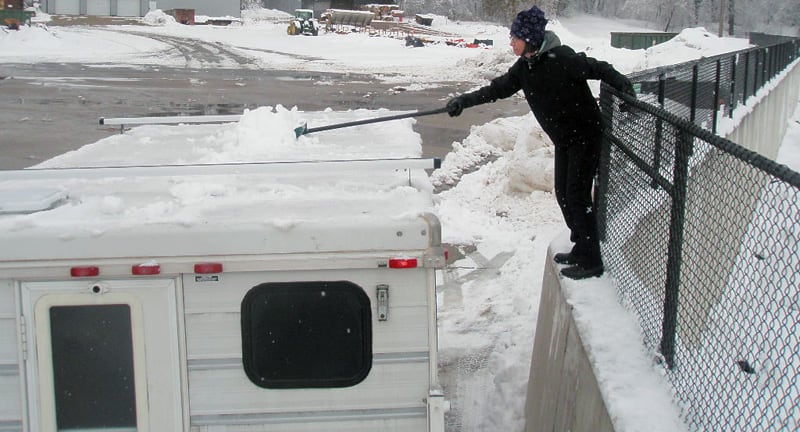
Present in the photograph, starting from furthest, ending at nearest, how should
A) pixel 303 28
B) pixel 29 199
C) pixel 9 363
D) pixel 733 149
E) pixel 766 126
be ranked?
pixel 303 28
pixel 766 126
pixel 29 199
pixel 9 363
pixel 733 149

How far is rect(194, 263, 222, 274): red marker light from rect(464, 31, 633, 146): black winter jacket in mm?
A: 2468

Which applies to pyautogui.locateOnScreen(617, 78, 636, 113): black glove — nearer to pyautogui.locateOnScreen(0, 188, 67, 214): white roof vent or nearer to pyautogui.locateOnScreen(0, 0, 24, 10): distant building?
pyautogui.locateOnScreen(0, 188, 67, 214): white roof vent

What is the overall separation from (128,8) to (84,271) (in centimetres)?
8900

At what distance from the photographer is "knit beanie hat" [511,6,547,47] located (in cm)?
519

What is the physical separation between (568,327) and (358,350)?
194cm

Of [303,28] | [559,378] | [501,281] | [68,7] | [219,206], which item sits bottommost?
[501,281]

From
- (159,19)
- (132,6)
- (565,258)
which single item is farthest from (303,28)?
(565,258)

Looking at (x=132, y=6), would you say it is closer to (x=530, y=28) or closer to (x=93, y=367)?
(x=530, y=28)

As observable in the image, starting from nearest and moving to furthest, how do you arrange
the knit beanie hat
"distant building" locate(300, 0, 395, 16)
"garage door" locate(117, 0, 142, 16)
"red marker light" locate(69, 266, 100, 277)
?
1. "red marker light" locate(69, 266, 100, 277)
2. the knit beanie hat
3. "garage door" locate(117, 0, 142, 16)
4. "distant building" locate(300, 0, 395, 16)

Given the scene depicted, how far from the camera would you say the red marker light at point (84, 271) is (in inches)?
138

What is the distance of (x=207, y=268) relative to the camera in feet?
11.7

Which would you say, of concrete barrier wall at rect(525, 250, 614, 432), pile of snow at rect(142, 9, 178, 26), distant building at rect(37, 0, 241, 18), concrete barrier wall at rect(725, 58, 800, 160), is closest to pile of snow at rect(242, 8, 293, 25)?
distant building at rect(37, 0, 241, 18)

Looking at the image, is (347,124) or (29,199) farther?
(347,124)

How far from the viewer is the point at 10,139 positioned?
59.6ft
